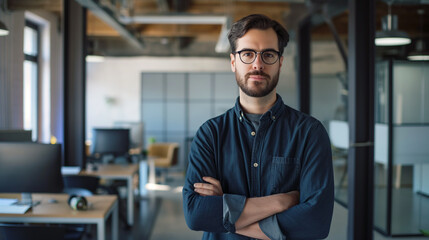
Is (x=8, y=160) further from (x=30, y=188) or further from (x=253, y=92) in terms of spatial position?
(x=253, y=92)

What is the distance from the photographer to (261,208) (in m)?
1.66

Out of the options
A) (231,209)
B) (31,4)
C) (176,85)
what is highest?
(31,4)

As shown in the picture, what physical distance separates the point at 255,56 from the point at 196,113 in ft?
33.8

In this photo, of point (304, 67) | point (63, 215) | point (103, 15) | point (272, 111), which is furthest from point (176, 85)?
point (272, 111)

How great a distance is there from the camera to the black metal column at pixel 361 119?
3980mm

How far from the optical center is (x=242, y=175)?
172 centimetres

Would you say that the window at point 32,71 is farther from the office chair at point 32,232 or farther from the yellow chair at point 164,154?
the office chair at point 32,232

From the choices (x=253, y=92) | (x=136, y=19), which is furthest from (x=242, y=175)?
(x=136, y=19)

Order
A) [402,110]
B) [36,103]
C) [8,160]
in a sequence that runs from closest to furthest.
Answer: [8,160], [402,110], [36,103]

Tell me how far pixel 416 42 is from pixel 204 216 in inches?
124

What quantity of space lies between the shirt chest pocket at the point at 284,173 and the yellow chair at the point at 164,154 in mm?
8359

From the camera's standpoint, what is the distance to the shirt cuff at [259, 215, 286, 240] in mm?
1663

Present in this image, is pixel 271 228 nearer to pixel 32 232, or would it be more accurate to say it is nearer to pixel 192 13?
pixel 32 232

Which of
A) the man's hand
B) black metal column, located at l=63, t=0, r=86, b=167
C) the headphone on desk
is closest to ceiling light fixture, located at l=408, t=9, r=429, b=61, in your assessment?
the man's hand
